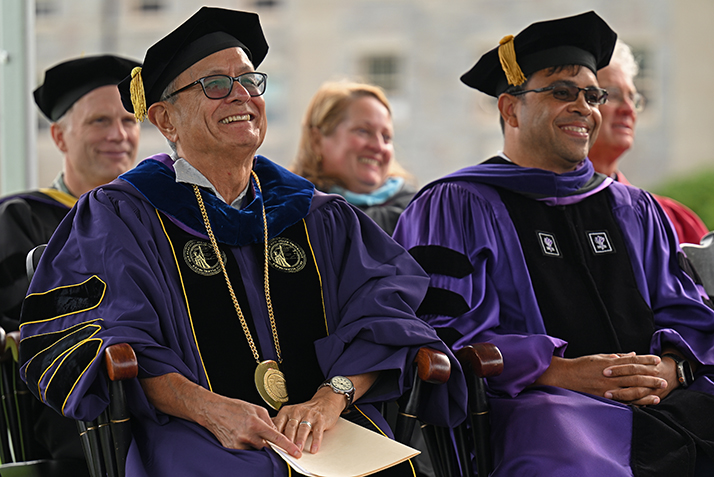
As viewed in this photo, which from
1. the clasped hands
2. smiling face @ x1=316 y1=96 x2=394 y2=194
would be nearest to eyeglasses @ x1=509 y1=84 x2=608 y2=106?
the clasped hands

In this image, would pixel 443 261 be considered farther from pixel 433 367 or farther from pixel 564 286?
pixel 433 367

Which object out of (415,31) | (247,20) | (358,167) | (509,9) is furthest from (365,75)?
(247,20)

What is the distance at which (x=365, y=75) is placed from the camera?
18.7 m

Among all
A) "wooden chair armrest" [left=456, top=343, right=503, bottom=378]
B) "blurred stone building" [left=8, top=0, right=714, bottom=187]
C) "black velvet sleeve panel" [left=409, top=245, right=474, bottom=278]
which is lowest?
"wooden chair armrest" [left=456, top=343, right=503, bottom=378]

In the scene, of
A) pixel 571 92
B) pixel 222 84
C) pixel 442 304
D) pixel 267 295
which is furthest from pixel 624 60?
pixel 267 295

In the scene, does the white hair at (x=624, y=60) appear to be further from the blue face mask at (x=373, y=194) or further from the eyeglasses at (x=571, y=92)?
the blue face mask at (x=373, y=194)

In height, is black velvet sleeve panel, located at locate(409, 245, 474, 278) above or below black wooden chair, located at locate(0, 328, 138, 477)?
above

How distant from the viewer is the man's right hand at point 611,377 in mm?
2688

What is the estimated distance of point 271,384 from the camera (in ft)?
8.08

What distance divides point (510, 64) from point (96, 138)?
1930 mm

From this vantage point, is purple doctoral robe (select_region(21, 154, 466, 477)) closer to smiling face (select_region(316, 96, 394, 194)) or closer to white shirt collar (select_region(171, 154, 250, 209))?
white shirt collar (select_region(171, 154, 250, 209))

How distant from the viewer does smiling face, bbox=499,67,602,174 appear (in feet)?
10.3

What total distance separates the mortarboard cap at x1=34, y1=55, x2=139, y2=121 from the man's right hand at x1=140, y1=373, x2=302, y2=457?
193cm

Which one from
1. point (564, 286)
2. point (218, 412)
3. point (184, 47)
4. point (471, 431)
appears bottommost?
point (471, 431)
